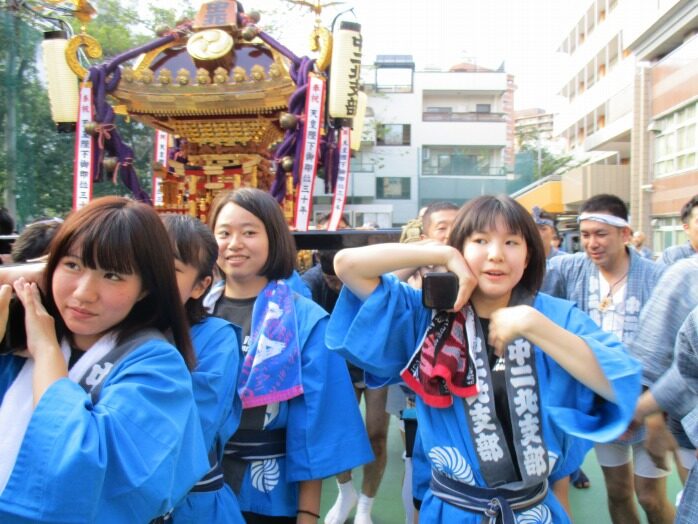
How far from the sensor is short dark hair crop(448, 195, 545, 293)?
64.1 inches

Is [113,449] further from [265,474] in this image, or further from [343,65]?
[343,65]

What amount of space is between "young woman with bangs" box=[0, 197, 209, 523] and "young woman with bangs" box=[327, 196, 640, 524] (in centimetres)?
50

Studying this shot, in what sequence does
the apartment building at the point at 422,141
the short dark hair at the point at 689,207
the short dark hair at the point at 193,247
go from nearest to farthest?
the short dark hair at the point at 193,247
the short dark hair at the point at 689,207
the apartment building at the point at 422,141

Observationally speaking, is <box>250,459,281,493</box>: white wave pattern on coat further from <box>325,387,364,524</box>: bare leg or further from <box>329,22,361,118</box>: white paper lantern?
<box>329,22,361,118</box>: white paper lantern

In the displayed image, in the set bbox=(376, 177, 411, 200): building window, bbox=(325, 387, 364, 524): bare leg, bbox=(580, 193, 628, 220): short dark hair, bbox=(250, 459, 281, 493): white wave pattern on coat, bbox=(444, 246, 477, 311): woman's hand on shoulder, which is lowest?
bbox=(325, 387, 364, 524): bare leg

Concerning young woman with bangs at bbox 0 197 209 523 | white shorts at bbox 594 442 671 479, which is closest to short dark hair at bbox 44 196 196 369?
young woman with bangs at bbox 0 197 209 523

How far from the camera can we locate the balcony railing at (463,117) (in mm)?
27266

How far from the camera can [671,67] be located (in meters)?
14.4

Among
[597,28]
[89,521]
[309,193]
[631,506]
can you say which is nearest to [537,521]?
[89,521]

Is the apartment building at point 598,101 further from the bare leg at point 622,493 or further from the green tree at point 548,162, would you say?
the bare leg at point 622,493

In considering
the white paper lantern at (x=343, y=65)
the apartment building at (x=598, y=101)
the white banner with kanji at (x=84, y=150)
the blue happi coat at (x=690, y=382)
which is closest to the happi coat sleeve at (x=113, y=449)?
the blue happi coat at (x=690, y=382)

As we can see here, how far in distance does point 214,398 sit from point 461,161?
79.8ft

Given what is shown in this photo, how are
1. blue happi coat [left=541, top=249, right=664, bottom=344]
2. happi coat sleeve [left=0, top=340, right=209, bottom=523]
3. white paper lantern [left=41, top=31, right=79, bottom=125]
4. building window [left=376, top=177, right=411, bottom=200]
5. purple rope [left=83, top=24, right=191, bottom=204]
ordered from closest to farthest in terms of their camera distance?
happi coat sleeve [left=0, top=340, right=209, bottom=523]
blue happi coat [left=541, top=249, right=664, bottom=344]
purple rope [left=83, top=24, right=191, bottom=204]
white paper lantern [left=41, top=31, right=79, bottom=125]
building window [left=376, top=177, right=411, bottom=200]

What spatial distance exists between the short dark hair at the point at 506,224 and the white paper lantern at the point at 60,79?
743 cm
